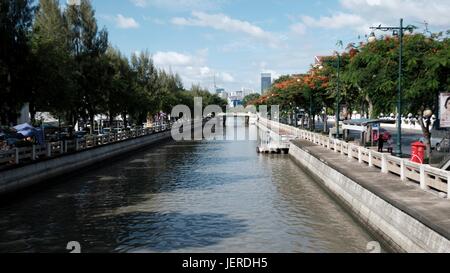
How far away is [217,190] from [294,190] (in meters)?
4.28

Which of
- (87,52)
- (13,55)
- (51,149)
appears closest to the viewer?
(13,55)

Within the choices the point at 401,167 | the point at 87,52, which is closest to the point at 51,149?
the point at 87,52

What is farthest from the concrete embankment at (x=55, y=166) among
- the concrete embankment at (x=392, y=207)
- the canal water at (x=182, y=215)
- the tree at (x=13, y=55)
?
the concrete embankment at (x=392, y=207)

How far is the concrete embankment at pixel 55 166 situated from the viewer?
25625mm

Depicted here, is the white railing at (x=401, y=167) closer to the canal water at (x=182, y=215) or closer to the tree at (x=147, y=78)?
the canal water at (x=182, y=215)

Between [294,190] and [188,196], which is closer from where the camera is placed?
[188,196]

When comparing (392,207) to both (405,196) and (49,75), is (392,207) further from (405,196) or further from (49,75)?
(49,75)

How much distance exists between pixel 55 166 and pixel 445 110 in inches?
889

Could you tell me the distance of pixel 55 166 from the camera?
32.2 meters

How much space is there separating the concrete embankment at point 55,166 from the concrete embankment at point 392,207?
52.5 ft

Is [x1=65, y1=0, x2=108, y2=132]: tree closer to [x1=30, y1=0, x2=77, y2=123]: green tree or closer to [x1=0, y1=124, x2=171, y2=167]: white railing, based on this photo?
[x1=0, y1=124, x2=171, y2=167]: white railing
